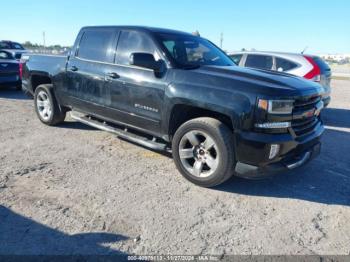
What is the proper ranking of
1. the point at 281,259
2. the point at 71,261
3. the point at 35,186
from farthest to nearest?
the point at 35,186 → the point at 281,259 → the point at 71,261

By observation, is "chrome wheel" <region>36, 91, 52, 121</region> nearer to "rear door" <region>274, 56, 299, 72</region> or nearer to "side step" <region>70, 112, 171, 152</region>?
"side step" <region>70, 112, 171, 152</region>

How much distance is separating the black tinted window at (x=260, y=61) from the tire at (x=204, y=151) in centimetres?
495

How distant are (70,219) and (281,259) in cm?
201

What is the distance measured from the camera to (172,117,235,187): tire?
381cm

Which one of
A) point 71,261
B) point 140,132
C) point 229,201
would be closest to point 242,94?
point 229,201

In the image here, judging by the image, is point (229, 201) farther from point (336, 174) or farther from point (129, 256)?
point (336, 174)

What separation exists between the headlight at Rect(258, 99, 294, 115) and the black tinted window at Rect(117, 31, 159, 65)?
5.57 feet

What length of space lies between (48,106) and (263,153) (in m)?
4.62

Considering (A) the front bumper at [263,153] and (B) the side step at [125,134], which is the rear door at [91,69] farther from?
(A) the front bumper at [263,153]

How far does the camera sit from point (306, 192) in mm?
4141

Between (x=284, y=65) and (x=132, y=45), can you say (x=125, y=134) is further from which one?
(x=284, y=65)

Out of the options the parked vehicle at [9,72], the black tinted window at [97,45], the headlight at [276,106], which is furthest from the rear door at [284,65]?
the parked vehicle at [9,72]

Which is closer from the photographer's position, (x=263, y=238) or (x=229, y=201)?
(x=263, y=238)

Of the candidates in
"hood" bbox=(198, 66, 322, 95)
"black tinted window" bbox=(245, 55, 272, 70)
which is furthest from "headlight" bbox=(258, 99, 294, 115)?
"black tinted window" bbox=(245, 55, 272, 70)
